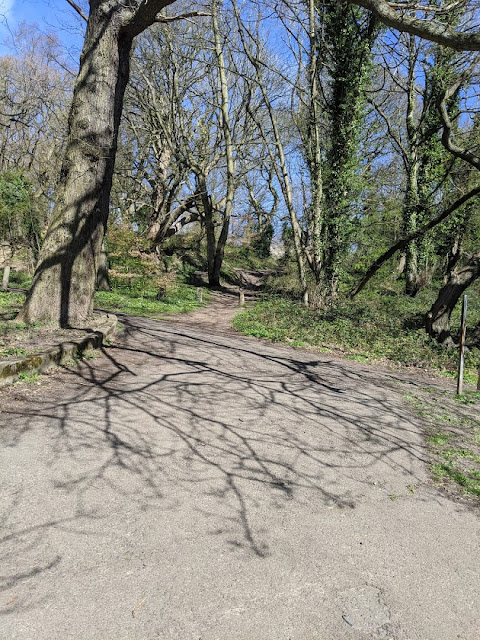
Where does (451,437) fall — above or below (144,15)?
below

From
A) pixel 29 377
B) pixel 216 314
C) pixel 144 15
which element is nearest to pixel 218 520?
pixel 29 377

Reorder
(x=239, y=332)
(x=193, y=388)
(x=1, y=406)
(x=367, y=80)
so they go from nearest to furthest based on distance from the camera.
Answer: (x=1, y=406) → (x=193, y=388) → (x=239, y=332) → (x=367, y=80)

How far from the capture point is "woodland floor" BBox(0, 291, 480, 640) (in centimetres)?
260

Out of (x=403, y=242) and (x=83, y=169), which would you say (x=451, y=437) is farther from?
(x=403, y=242)

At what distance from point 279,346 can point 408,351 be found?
330 centimetres

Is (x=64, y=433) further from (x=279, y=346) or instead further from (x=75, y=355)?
(x=279, y=346)

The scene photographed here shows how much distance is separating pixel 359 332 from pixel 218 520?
11.3m

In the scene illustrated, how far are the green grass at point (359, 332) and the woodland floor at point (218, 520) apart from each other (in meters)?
6.01

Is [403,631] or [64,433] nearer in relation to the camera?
[403,631]

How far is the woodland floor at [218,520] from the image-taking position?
2.60 meters

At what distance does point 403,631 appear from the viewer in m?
2.63

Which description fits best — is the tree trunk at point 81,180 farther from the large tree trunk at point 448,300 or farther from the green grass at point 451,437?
the large tree trunk at point 448,300

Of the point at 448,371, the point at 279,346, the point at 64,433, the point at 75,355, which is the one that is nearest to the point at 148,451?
the point at 64,433

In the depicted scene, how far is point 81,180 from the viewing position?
823cm
